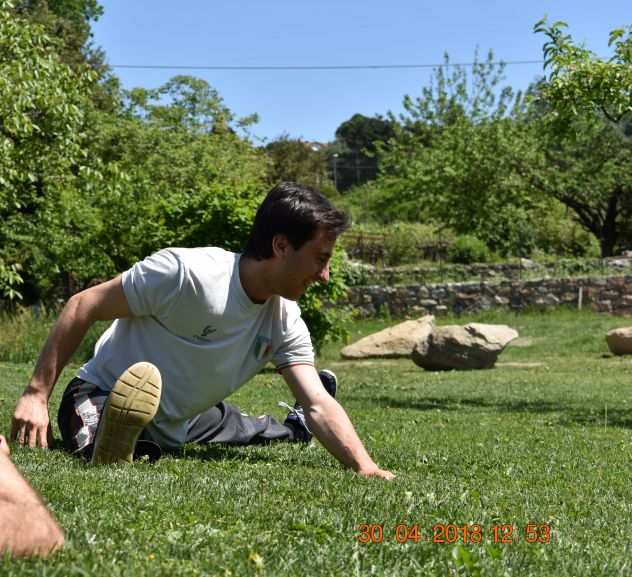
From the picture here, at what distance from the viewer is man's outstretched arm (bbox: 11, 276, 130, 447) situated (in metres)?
4.75

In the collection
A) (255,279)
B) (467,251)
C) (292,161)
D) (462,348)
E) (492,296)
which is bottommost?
(462,348)

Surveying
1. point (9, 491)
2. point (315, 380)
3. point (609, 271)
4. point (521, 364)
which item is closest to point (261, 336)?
point (315, 380)

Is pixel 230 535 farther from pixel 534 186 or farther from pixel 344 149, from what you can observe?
pixel 344 149

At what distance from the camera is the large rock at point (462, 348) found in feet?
57.8

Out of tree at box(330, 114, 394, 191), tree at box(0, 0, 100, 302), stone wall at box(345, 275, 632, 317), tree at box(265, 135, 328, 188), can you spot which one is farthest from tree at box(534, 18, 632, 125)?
tree at box(330, 114, 394, 191)

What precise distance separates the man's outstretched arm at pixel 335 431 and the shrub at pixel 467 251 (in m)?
27.4

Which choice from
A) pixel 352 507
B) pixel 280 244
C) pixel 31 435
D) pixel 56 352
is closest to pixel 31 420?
pixel 31 435

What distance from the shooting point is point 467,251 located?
32094 mm

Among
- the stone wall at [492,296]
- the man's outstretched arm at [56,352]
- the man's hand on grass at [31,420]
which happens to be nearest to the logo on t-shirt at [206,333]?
the man's outstretched arm at [56,352]

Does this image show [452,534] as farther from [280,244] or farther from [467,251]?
[467,251]

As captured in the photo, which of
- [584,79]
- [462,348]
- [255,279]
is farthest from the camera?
[462,348]

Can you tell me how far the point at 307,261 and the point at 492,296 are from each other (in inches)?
851

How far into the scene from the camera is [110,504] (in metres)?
3.56

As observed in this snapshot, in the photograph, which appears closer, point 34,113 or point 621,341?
point 34,113
